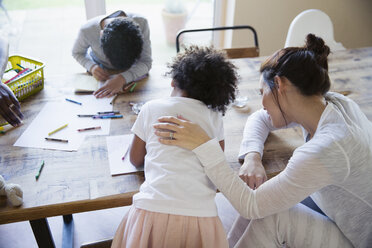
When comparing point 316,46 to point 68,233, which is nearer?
point 316,46

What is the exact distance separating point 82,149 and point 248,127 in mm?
663

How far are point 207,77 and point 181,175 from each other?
37 cm

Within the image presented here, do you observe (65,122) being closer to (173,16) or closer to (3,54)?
(3,54)

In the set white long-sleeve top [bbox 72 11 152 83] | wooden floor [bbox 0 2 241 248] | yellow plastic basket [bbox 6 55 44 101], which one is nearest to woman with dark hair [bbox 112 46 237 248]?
white long-sleeve top [bbox 72 11 152 83]

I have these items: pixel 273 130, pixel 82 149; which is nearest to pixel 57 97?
pixel 82 149

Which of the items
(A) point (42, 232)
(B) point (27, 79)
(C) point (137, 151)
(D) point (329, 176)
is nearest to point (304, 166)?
(D) point (329, 176)

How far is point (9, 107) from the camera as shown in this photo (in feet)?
4.49

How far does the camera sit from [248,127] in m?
1.44

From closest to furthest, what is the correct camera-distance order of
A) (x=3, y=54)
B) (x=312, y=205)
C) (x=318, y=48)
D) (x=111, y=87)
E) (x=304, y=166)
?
1. (x=304, y=166)
2. (x=318, y=48)
3. (x=312, y=205)
4. (x=3, y=54)
5. (x=111, y=87)

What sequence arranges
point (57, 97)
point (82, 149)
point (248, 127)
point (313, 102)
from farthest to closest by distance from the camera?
1. point (57, 97)
2. point (248, 127)
3. point (82, 149)
4. point (313, 102)

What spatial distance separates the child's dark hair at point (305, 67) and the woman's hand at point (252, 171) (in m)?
0.28

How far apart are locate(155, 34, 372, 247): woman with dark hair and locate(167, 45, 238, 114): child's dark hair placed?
14cm

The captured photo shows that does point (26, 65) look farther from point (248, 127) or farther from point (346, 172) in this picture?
point (346, 172)

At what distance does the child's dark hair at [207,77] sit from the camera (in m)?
1.25
